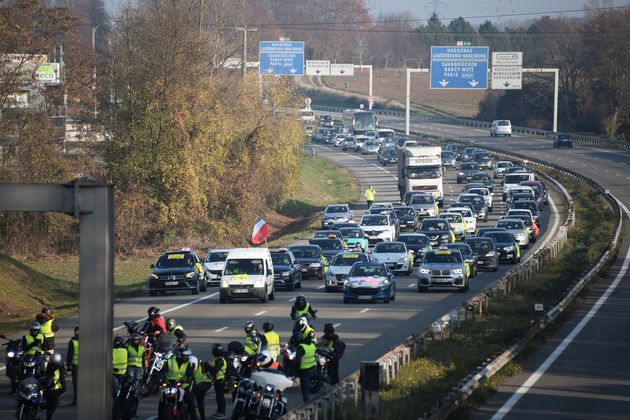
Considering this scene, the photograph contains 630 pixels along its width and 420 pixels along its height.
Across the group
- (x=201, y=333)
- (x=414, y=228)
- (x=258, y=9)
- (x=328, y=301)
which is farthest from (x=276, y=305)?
(x=258, y=9)

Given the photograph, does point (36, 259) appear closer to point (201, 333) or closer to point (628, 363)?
point (201, 333)

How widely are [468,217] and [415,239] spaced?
11147 millimetres

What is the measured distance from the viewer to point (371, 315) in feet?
112

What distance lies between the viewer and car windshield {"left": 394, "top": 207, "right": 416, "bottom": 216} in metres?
63.2

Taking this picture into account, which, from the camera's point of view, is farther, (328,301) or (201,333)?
(328,301)

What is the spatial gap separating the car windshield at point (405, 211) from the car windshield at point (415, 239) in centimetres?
1289

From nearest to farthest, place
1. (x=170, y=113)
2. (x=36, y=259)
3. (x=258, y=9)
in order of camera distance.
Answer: (x=36, y=259) < (x=170, y=113) < (x=258, y=9)

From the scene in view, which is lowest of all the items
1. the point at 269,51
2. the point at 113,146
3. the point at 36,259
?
the point at 36,259

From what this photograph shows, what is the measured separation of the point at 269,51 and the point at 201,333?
194ft

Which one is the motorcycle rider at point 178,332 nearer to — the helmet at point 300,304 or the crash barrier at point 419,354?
the crash barrier at point 419,354

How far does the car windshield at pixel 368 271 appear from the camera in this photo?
3747 centimetres

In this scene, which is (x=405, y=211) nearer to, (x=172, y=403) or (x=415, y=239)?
(x=415, y=239)

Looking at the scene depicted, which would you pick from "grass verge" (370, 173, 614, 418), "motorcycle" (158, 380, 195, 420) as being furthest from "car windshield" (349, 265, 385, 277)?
"motorcycle" (158, 380, 195, 420)

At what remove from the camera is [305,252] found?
4603cm
